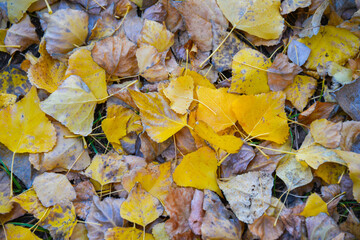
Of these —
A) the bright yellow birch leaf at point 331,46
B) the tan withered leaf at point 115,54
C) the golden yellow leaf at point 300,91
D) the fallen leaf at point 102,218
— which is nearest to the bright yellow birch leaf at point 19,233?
the fallen leaf at point 102,218

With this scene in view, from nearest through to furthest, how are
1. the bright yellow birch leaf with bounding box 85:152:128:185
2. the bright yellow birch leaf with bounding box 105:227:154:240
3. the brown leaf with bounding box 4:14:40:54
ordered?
the bright yellow birch leaf with bounding box 105:227:154:240
the bright yellow birch leaf with bounding box 85:152:128:185
the brown leaf with bounding box 4:14:40:54

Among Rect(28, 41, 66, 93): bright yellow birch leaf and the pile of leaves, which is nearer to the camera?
the pile of leaves

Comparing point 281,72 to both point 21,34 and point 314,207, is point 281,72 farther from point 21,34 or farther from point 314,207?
point 21,34

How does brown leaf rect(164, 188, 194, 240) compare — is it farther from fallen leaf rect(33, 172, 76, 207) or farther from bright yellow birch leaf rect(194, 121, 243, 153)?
fallen leaf rect(33, 172, 76, 207)

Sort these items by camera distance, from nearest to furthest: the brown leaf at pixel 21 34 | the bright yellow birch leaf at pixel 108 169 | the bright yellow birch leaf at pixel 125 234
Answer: the bright yellow birch leaf at pixel 125 234 → the bright yellow birch leaf at pixel 108 169 → the brown leaf at pixel 21 34

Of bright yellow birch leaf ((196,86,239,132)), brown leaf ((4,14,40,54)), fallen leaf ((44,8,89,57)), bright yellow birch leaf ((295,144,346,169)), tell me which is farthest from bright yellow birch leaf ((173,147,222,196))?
brown leaf ((4,14,40,54))

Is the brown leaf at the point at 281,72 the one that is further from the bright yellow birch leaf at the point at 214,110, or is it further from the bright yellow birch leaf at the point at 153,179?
the bright yellow birch leaf at the point at 153,179

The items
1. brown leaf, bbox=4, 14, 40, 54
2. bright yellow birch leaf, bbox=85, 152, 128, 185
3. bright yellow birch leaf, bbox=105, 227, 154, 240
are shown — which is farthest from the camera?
brown leaf, bbox=4, 14, 40, 54

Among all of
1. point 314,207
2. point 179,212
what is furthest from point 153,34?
point 314,207
